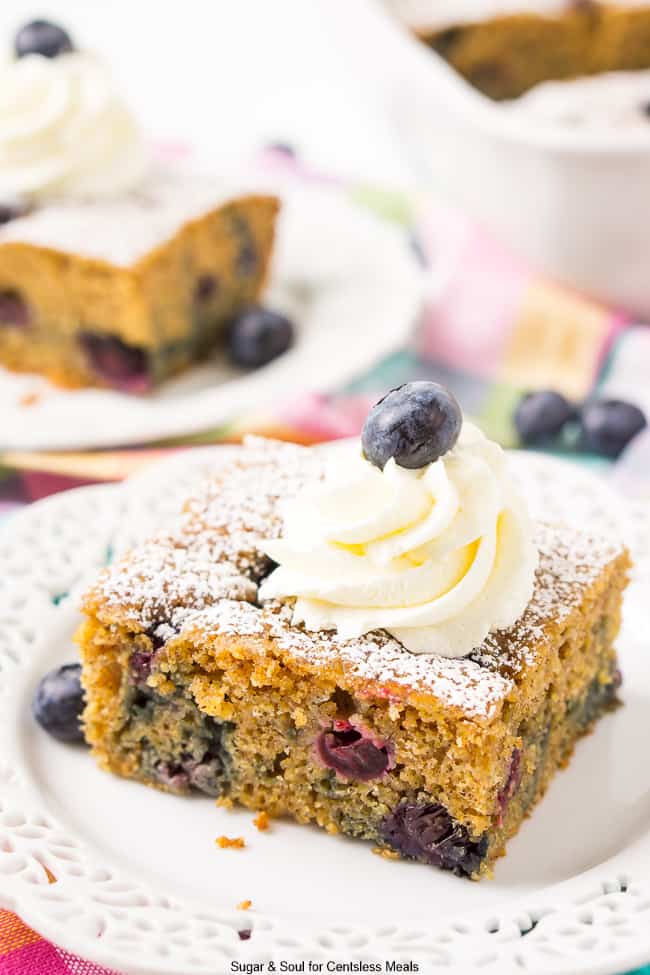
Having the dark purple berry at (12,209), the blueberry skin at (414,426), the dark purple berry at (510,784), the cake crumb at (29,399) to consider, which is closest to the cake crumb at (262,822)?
the dark purple berry at (510,784)

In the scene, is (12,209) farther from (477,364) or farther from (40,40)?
(477,364)

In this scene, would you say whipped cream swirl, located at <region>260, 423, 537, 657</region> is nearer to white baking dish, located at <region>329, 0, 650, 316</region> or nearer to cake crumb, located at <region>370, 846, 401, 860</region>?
cake crumb, located at <region>370, 846, 401, 860</region>

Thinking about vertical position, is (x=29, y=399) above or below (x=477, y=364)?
below

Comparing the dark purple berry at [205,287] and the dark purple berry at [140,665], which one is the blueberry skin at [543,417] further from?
the dark purple berry at [140,665]

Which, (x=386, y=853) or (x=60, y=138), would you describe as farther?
(x=60, y=138)

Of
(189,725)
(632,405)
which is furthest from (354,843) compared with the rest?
(632,405)

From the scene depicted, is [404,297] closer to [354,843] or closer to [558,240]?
[558,240]

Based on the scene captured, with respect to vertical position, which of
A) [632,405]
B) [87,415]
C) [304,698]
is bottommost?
[87,415]

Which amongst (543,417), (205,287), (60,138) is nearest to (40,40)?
(60,138)
